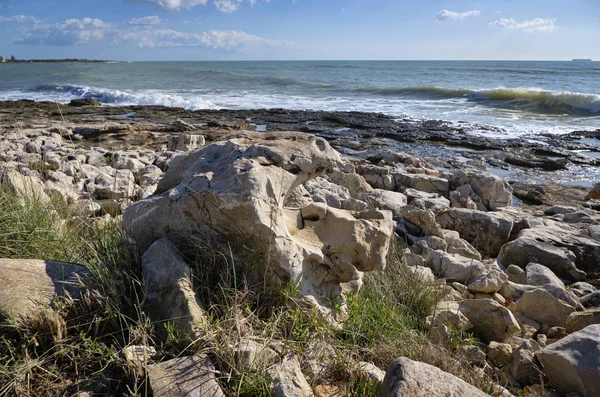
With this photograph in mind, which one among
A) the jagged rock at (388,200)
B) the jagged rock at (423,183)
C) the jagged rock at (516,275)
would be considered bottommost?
the jagged rock at (516,275)

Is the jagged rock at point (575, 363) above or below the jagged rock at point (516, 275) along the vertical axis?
above

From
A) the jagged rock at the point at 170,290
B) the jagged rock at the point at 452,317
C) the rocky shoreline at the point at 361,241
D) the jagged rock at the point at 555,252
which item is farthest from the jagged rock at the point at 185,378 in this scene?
the jagged rock at the point at 555,252

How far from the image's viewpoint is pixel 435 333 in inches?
123

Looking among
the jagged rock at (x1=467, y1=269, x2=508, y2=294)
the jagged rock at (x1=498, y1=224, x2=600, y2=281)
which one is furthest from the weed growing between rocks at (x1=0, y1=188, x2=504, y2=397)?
the jagged rock at (x1=498, y1=224, x2=600, y2=281)

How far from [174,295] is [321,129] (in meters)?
15.0

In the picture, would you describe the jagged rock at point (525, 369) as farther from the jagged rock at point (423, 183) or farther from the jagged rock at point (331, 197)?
the jagged rock at point (423, 183)

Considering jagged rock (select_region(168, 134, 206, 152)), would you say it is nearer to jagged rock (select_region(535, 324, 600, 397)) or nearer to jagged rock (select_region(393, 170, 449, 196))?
jagged rock (select_region(393, 170, 449, 196))

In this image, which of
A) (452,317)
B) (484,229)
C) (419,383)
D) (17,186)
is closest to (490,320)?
(452,317)

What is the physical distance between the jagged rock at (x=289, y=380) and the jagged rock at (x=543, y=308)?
270 cm

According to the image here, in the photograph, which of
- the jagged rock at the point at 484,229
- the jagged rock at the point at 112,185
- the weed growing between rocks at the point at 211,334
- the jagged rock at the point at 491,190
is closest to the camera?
the weed growing between rocks at the point at 211,334

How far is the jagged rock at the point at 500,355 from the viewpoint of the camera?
318 cm

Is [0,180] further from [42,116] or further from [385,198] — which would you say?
[42,116]

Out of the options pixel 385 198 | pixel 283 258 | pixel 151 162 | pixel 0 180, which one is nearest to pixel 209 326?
pixel 283 258

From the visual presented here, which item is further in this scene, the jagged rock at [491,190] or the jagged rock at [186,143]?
the jagged rock at [186,143]
